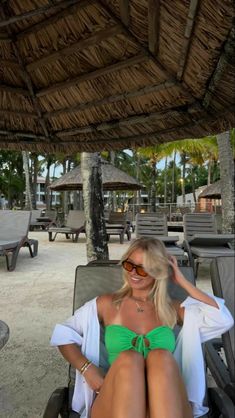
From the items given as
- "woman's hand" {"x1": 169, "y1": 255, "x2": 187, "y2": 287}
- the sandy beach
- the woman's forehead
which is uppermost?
the woman's forehead

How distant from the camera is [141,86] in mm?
3080

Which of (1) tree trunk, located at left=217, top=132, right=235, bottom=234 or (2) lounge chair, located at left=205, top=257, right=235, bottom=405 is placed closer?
(2) lounge chair, located at left=205, top=257, right=235, bottom=405

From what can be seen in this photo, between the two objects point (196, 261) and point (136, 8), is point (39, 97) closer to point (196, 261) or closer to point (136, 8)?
point (136, 8)

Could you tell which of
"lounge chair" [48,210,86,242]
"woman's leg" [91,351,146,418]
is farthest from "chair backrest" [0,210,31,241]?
"woman's leg" [91,351,146,418]

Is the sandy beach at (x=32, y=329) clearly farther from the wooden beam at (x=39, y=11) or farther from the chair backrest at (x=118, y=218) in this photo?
the chair backrest at (x=118, y=218)

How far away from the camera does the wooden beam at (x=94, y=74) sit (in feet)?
9.30

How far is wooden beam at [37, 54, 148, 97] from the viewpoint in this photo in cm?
284

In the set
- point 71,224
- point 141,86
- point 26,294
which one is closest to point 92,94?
point 141,86

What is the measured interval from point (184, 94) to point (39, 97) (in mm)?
1365

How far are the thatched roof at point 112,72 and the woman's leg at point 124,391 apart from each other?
5.69 feet

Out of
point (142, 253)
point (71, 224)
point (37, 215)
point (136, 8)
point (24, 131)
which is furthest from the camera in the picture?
point (37, 215)

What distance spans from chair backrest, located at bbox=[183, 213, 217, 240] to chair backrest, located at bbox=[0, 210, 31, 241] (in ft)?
11.7

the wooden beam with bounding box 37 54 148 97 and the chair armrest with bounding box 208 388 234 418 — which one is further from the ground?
the wooden beam with bounding box 37 54 148 97

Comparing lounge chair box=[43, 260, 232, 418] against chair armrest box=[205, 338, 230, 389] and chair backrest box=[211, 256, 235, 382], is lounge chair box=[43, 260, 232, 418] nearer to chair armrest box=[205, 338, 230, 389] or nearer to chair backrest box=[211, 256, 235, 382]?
chair backrest box=[211, 256, 235, 382]
